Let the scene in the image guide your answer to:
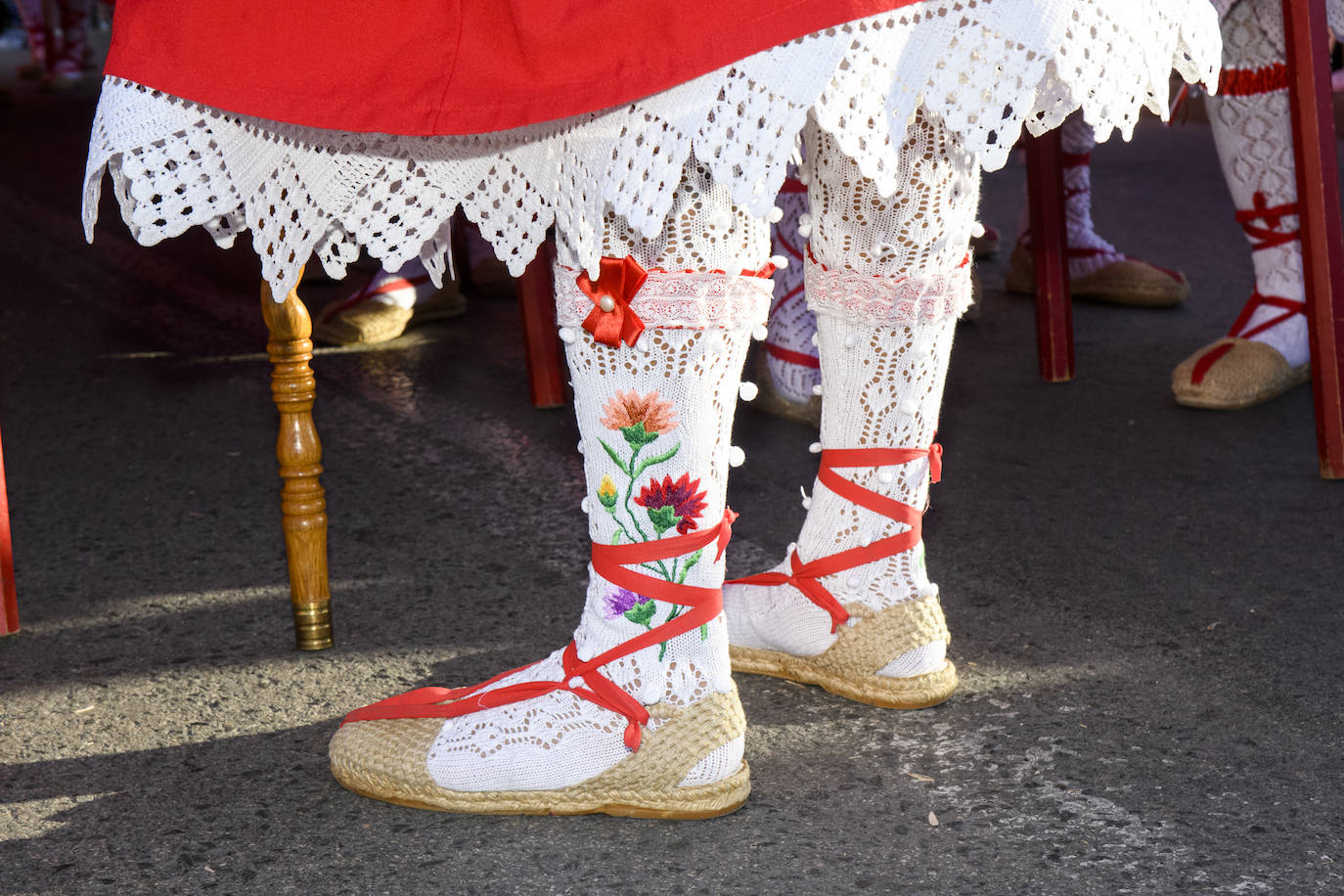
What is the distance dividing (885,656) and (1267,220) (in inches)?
50.5

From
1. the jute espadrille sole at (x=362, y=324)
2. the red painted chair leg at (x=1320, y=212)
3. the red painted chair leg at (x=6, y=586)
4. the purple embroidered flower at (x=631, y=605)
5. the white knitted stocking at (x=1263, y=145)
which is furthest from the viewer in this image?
the jute espadrille sole at (x=362, y=324)

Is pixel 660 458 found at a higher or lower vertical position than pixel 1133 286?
lower

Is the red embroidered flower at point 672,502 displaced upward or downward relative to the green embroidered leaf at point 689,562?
upward

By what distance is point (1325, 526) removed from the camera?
165 cm

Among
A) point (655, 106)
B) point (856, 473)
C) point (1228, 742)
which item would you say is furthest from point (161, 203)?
point (1228, 742)

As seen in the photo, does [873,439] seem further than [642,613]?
Yes

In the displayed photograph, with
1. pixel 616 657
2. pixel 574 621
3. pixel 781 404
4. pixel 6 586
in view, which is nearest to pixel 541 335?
pixel 781 404

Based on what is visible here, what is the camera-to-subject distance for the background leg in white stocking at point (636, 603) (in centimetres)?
91

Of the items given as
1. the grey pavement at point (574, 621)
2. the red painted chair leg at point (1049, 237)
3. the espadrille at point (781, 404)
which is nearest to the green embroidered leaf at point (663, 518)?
the grey pavement at point (574, 621)

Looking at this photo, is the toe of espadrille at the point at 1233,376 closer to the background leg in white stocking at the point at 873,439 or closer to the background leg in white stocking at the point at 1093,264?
the background leg in white stocking at the point at 1093,264

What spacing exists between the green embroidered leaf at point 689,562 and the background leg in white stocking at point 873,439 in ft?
0.76

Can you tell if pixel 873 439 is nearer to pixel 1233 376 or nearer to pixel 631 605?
pixel 631 605

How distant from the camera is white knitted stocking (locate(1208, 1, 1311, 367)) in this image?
6.46ft

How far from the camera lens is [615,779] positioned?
104cm
